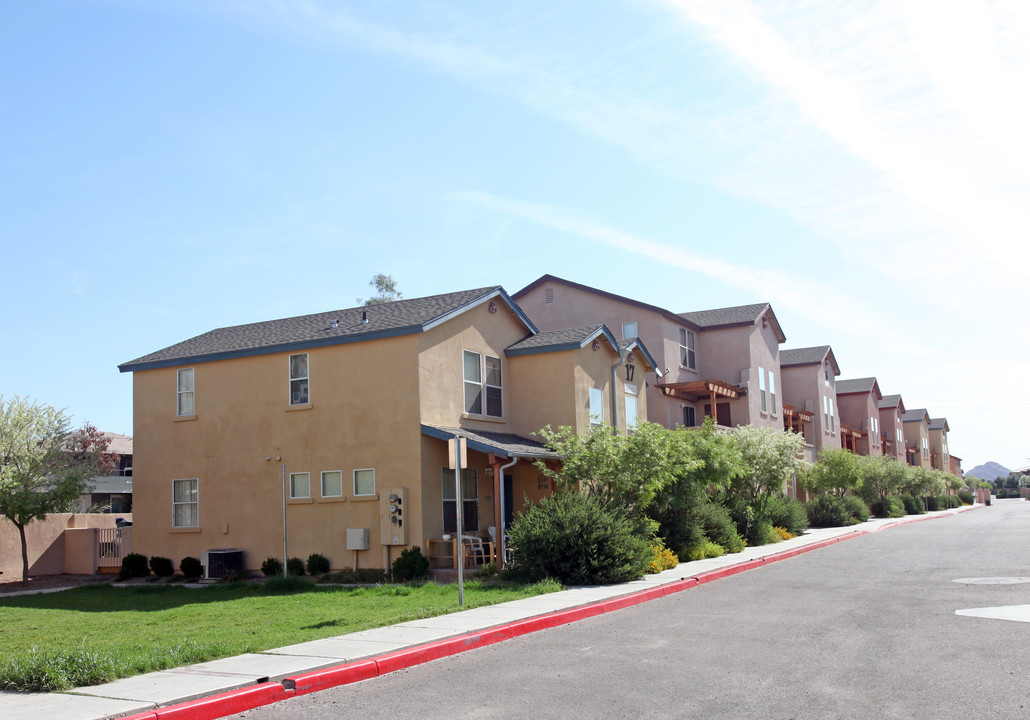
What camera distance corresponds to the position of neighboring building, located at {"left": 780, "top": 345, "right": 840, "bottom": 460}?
5209 centimetres

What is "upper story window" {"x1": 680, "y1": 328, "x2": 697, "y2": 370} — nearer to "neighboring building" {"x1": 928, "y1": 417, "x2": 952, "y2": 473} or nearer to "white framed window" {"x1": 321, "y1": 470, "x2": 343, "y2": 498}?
"white framed window" {"x1": 321, "y1": 470, "x2": 343, "y2": 498}

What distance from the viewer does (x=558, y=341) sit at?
25016 millimetres

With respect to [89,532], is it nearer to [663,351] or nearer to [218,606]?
[218,606]

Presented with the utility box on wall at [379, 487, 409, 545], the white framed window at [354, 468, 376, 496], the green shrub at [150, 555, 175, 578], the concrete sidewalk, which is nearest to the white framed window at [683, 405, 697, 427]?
the white framed window at [354, 468, 376, 496]

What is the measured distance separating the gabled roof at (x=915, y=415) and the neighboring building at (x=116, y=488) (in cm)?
6688

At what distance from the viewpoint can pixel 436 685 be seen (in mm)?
8984

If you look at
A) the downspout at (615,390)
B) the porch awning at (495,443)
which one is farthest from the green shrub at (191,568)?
the downspout at (615,390)

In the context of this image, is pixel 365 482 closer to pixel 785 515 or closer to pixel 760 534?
pixel 760 534

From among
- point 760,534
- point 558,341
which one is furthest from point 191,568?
point 760,534

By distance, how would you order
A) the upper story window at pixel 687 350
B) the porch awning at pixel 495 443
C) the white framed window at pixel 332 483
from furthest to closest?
the upper story window at pixel 687 350 < the white framed window at pixel 332 483 < the porch awning at pixel 495 443

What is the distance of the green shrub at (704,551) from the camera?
22.1 meters

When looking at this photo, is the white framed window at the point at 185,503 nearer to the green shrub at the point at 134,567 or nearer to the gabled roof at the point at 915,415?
the green shrub at the point at 134,567

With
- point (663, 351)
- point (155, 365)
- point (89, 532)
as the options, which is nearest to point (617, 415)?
point (663, 351)

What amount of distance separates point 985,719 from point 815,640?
147 inches
